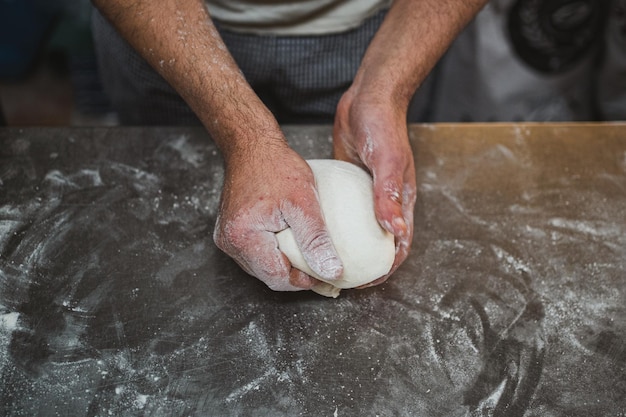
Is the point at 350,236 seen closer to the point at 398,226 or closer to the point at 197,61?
the point at 398,226

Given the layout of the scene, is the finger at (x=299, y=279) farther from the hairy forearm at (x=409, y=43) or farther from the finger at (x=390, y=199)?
the hairy forearm at (x=409, y=43)

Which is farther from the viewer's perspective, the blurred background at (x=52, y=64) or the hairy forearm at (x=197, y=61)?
the blurred background at (x=52, y=64)

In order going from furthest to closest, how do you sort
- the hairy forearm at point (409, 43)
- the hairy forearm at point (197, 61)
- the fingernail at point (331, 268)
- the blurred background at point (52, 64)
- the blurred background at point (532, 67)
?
the blurred background at point (52, 64) → the blurred background at point (532, 67) → the hairy forearm at point (409, 43) → the hairy forearm at point (197, 61) → the fingernail at point (331, 268)

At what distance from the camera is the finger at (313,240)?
44.1 inches

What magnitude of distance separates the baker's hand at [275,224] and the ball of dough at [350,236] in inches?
1.0

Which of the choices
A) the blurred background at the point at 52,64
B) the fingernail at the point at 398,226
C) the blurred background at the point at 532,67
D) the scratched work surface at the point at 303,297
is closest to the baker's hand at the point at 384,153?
the fingernail at the point at 398,226

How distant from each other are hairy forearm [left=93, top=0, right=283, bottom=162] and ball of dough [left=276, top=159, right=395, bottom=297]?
0.52ft

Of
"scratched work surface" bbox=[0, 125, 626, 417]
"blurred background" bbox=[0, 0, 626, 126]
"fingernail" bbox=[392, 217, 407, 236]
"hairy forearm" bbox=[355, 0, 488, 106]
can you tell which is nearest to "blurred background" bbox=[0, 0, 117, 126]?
"blurred background" bbox=[0, 0, 626, 126]

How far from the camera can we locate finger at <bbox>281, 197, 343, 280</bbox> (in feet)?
3.67

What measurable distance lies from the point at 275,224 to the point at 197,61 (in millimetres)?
415

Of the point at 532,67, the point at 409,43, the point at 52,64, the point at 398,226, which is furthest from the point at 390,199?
the point at 52,64

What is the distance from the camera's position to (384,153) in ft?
4.16

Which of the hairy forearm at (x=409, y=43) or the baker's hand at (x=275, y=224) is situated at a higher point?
the hairy forearm at (x=409, y=43)

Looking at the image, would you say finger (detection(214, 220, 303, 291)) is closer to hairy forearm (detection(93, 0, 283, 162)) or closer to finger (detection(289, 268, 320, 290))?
finger (detection(289, 268, 320, 290))
